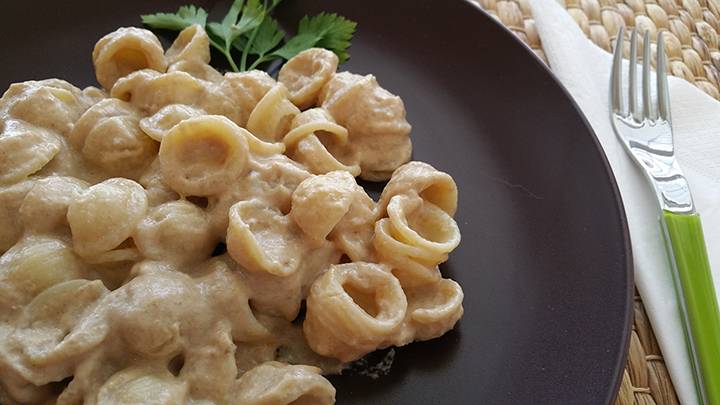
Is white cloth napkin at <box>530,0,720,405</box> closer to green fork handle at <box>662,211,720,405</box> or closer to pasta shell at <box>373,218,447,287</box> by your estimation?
green fork handle at <box>662,211,720,405</box>

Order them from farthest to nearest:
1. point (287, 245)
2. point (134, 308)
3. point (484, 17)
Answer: point (484, 17)
point (287, 245)
point (134, 308)

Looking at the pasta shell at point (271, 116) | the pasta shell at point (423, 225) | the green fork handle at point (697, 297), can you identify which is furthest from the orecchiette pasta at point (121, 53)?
the green fork handle at point (697, 297)

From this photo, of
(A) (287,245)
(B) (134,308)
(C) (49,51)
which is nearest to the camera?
(B) (134,308)

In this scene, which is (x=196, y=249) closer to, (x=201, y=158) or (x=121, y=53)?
(x=201, y=158)

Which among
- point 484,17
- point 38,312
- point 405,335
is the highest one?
point 484,17

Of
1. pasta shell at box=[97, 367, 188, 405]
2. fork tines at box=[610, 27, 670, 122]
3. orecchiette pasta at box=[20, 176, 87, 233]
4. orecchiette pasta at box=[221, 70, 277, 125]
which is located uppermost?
fork tines at box=[610, 27, 670, 122]

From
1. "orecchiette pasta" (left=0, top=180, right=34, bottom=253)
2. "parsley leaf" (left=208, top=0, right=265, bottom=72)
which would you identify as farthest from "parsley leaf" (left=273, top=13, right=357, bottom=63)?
"orecchiette pasta" (left=0, top=180, right=34, bottom=253)

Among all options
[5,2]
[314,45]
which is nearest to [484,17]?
[314,45]

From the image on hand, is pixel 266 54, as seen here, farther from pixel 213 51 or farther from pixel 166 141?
pixel 166 141
